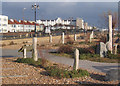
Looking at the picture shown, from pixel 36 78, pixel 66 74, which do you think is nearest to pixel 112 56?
pixel 66 74

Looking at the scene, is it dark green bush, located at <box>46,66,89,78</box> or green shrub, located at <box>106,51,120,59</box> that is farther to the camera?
green shrub, located at <box>106,51,120,59</box>

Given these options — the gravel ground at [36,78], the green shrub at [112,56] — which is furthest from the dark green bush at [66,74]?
the green shrub at [112,56]

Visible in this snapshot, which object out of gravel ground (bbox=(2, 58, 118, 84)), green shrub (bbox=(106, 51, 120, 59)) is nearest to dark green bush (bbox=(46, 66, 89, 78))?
gravel ground (bbox=(2, 58, 118, 84))

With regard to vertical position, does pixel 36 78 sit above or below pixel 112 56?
below

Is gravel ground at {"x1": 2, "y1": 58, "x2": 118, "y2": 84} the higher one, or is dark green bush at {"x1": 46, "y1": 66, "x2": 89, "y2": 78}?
dark green bush at {"x1": 46, "y1": 66, "x2": 89, "y2": 78}

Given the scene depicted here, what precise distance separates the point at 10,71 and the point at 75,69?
3152 mm

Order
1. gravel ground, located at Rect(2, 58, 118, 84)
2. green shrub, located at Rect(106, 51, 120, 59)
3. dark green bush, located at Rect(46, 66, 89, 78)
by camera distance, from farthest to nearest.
Answer: green shrub, located at Rect(106, 51, 120, 59) < dark green bush, located at Rect(46, 66, 89, 78) < gravel ground, located at Rect(2, 58, 118, 84)

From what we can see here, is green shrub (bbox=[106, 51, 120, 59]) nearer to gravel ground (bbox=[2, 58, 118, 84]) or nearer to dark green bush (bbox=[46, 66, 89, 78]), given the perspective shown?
gravel ground (bbox=[2, 58, 118, 84])

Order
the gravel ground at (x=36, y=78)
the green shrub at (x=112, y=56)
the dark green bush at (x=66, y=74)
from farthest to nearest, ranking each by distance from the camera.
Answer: the green shrub at (x=112, y=56)
the dark green bush at (x=66, y=74)
the gravel ground at (x=36, y=78)

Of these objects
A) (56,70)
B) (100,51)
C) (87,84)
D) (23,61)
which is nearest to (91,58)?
(100,51)

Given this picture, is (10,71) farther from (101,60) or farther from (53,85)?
(101,60)

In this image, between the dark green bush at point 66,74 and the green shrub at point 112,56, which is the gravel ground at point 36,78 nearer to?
the dark green bush at point 66,74

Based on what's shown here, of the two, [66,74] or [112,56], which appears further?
[112,56]

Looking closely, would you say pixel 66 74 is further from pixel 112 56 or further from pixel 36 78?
pixel 112 56
